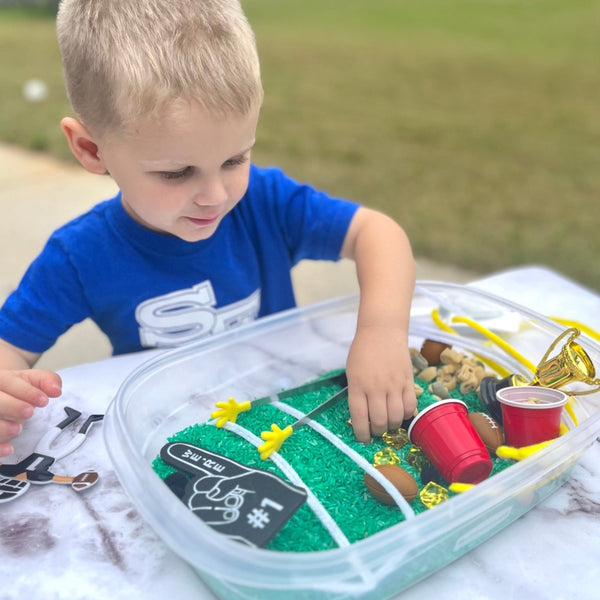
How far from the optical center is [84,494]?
0.67m

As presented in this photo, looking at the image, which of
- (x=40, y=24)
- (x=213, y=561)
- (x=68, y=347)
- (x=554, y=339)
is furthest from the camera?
(x=40, y=24)

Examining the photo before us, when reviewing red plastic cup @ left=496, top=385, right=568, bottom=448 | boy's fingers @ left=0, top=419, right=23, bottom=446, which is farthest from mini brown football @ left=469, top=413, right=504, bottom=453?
boy's fingers @ left=0, top=419, right=23, bottom=446

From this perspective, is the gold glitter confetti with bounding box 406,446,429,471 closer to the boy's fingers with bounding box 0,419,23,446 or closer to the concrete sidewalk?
the boy's fingers with bounding box 0,419,23,446

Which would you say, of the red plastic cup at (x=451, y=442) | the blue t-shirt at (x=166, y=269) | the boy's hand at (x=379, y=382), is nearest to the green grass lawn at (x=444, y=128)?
the blue t-shirt at (x=166, y=269)

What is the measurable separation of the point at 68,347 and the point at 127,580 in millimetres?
1317

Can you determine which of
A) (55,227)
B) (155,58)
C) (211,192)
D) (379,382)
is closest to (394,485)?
(379,382)

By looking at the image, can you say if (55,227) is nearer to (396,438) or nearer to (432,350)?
Result: (432,350)

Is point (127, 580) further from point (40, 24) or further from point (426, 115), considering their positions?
point (40, 24)

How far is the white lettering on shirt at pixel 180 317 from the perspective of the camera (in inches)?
40.2

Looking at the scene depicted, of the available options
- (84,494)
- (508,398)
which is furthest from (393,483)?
(84,494)

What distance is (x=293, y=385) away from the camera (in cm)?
85

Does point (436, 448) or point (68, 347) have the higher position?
point (436, 448)

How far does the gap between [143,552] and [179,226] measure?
0.40m

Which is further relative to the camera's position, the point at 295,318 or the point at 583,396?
the point at 295,318
